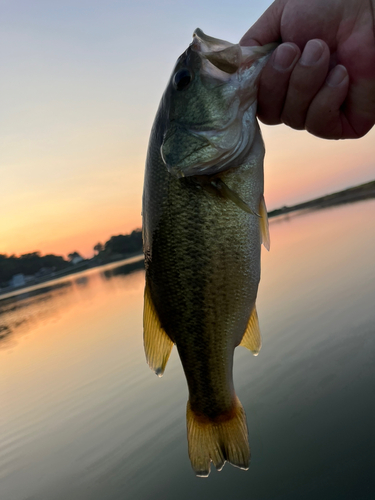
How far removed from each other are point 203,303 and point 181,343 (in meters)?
0.33

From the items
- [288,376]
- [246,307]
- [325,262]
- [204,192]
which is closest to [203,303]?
[246,307]

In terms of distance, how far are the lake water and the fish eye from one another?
449 centimetres

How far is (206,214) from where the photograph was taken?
1939 millimetres

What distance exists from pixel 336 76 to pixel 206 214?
3.26 feet

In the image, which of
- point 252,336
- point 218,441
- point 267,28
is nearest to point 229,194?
point 252,336

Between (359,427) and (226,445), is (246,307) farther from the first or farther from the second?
(359,427)

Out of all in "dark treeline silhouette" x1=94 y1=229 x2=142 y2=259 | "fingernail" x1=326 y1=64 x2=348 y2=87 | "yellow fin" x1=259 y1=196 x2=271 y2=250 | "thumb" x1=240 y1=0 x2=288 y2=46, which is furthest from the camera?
"dark treeline silhouette" x1=94 y1=229 x2=142 y2=259

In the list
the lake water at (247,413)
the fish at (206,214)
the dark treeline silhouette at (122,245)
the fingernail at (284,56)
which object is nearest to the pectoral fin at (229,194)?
the fish at (206,214)

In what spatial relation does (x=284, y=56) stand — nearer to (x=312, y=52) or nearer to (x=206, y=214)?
(x=312, y=52)

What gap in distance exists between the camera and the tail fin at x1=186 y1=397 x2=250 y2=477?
7.52 feet

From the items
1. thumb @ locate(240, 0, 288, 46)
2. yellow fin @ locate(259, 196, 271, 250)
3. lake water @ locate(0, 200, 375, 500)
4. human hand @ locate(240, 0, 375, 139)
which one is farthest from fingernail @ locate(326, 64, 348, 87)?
lake water @ locate(0, 200, 375, 500)

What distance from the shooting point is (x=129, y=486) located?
528 cm

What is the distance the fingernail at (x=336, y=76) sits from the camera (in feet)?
6.29

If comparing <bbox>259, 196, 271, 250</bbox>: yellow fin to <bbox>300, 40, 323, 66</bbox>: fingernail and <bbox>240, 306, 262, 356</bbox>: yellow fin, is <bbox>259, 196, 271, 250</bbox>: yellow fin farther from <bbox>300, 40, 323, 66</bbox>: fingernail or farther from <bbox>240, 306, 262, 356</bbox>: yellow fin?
<bbox>300, 40, 323, 66</bbox>: fingernail
